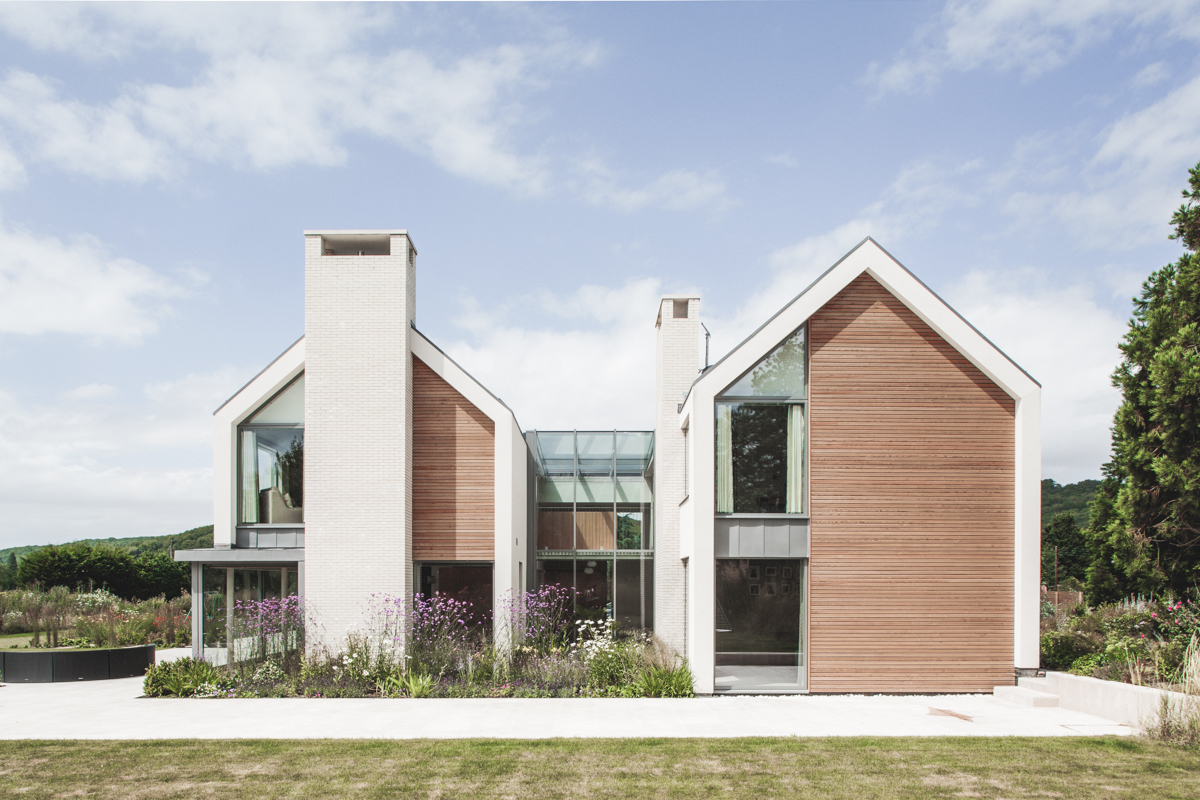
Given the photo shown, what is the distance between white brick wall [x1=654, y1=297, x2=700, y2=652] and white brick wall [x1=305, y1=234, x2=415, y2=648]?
17.3 ft

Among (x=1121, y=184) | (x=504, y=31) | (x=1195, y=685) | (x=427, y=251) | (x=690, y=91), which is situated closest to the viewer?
(x=1195, y=685)

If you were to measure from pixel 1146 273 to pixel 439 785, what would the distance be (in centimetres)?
1748

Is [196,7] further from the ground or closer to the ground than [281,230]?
further from the ground

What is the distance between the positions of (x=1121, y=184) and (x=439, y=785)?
1567 cm

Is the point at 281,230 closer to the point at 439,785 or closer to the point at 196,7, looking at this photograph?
the point at 196,7

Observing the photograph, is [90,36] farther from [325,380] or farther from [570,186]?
[570,186]

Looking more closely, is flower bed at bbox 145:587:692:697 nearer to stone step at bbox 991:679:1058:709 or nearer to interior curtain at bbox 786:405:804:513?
interior curtain at bbox 786:405:804:513

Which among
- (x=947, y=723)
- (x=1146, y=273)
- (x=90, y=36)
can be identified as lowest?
(x=947, y=723)

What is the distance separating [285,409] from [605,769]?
33.8 ft

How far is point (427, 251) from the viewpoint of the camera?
54.6 feet

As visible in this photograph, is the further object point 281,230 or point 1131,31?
point 281,230

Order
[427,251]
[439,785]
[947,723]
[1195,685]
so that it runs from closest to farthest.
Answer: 1. [439,785]
2. [1195,685]
3. [947,723]
4. [427,251]

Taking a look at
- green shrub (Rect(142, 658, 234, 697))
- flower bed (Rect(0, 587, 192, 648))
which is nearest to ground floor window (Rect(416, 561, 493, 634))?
green shrub (Rect(142, 658, 234, 697))

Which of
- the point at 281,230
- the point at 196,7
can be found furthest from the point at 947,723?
the point at 196,7
